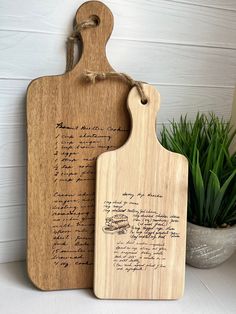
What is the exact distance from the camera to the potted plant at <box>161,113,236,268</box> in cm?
67

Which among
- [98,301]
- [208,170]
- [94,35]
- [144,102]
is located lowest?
[98,301]

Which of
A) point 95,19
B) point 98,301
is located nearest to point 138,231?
point 98,301

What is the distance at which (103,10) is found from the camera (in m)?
0.64

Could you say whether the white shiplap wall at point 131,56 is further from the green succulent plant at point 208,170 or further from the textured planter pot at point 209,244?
the textured planter pot at point 209,244

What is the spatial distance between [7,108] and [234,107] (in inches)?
19.2

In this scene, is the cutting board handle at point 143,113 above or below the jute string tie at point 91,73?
below

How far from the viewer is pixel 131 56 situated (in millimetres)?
711

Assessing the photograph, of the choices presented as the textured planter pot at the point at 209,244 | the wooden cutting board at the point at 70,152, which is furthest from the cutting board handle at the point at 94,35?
the textured planter pot at the point at 209,244

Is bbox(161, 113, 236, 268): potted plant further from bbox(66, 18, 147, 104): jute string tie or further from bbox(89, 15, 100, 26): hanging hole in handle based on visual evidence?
bbox(89, 15, 100, 26): hanging hole in handle

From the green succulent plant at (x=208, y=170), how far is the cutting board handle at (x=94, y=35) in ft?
0.63

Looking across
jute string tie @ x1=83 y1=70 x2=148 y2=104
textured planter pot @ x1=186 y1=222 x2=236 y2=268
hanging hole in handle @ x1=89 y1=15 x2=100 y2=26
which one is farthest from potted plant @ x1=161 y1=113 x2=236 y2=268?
hanging hole in handle @ x1=89 y1=15 x2=100 y2=26

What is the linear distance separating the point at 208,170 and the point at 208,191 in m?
0.04

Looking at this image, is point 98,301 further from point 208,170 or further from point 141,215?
point 208,170

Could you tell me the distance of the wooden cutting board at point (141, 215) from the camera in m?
0.64
